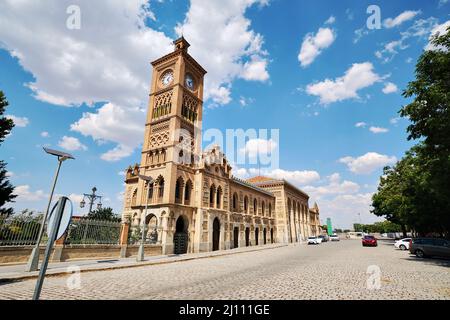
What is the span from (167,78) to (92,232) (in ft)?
66.4

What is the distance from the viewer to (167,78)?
30141 mm

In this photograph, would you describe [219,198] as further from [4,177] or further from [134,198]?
[4,177]

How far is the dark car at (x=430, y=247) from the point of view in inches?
682

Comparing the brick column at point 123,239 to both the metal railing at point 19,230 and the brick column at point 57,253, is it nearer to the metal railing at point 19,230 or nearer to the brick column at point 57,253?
the brick column at point 57,253

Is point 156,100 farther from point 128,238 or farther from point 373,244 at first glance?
point 373,244

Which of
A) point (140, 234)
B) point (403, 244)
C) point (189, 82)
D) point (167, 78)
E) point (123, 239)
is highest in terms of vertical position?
point (189, 82)

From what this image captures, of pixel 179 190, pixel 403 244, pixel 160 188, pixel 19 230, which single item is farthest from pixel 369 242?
pixel 19 230

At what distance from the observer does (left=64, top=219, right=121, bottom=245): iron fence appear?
15.9 meters

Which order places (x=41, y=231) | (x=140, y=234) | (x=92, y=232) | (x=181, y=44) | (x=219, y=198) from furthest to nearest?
(x=219, y=198), (x=181, y=44), (x=140, y=234), (x=92, y=232), (x=41, y=231)

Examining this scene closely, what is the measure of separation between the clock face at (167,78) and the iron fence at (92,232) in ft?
59.7

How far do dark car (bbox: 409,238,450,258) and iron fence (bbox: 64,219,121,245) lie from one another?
2329 centimetres

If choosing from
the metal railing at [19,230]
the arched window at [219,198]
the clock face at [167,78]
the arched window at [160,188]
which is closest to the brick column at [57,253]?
the metal railing at [19,230]
